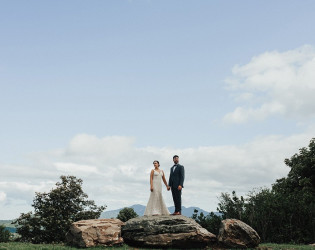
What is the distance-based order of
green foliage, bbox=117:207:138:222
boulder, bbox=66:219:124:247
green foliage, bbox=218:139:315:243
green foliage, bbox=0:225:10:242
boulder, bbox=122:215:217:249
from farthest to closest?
green foliage, bbox=117:207:138:222 < green foliage, bbox=0:225:10:242 < green foliage, bbox=218:139:315:243 < boulder, bbox=122:215:217:249 < boulder, bbox=66:219:124:247

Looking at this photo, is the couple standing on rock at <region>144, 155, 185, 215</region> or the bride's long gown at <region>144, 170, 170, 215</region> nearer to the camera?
the couple standing on rock at <region>144, 155, 185, 215</region>

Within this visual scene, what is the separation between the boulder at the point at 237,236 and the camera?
2203 centimetres

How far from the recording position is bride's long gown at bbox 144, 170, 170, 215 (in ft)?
77.7

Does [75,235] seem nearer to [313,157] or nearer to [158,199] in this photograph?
[158,199]

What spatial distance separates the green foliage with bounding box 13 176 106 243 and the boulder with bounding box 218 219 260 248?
18.4 meters

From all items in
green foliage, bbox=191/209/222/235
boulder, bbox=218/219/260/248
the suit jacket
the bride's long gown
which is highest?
the suit jacket

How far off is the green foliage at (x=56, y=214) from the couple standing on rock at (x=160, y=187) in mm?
15080

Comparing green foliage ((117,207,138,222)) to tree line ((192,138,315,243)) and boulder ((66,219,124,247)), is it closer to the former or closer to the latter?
tree line ((192,138,315,243))

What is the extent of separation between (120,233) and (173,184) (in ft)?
14.4

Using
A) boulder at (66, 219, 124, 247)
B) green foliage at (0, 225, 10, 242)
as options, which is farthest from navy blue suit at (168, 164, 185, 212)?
green foliage at (0, 225, 10, 242)

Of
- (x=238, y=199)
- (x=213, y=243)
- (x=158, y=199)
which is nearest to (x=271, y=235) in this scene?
(x=238, y=199)

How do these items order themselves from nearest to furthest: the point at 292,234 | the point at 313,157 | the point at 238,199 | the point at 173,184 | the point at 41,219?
the point at 173,184 → the point at 292,234 → the point at 238,199 → the point at 41,219 → the point at 313,157

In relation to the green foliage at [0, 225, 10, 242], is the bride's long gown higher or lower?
higher

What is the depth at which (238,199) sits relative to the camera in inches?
1331
